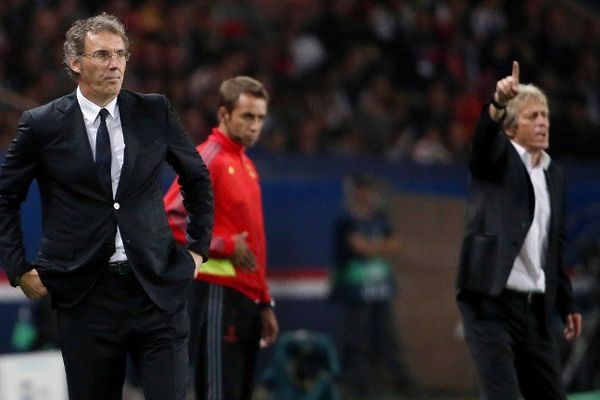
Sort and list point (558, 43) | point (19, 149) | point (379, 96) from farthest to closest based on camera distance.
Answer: point (558, 43)
point (379, 96)
point (19, 149)

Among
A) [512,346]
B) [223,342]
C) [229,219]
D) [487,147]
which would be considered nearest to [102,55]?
[229,219]

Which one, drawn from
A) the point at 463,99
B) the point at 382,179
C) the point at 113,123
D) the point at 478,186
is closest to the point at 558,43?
the point at 463,99

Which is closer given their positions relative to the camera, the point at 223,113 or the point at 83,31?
the point at 83,31

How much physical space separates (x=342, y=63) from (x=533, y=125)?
7562mm

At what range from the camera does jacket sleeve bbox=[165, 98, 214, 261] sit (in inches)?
212

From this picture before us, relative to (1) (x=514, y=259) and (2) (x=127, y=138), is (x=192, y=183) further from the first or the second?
(1) (x=514, y=259)

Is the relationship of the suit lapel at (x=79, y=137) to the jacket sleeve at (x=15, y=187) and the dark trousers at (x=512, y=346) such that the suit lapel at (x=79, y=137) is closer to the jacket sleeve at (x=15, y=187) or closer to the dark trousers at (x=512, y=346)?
the jacket sleeve at (x=15, y=187)

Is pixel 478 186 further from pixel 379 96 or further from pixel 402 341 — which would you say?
pixel 379 96

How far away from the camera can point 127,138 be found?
17.1 ft

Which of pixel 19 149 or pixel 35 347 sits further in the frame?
pixel 35 347

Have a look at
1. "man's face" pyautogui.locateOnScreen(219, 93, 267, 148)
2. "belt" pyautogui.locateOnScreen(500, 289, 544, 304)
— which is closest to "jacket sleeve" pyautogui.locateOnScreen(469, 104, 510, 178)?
"belt" pyautogui.locateOnScreen(500, 289, 544, 304)

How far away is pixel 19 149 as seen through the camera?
16.9 ft

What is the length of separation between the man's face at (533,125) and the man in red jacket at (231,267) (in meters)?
1.31

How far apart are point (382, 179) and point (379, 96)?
269 cm
